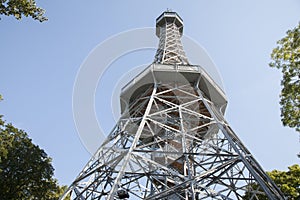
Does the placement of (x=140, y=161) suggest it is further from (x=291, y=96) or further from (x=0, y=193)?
(x=0, y=193)

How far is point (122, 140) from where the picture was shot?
14242mm

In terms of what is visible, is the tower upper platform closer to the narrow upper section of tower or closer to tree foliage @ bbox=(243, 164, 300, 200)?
the narrow upper section of tower

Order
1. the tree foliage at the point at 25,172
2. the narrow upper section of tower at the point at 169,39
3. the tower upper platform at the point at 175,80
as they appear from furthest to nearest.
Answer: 1. the narrow upper section of tower at the point at 169,39
2. the tower upper platform at the point at 175,80
3. the tree foliage at the point at 25,172

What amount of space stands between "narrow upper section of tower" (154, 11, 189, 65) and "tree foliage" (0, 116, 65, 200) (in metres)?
9.17

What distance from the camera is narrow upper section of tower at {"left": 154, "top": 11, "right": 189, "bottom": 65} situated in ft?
68.8

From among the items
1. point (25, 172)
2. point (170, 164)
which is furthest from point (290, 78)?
point (25, 172)

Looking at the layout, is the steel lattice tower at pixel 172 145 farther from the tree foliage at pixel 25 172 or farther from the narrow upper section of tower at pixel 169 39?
the tree foliage at pixel 25 172

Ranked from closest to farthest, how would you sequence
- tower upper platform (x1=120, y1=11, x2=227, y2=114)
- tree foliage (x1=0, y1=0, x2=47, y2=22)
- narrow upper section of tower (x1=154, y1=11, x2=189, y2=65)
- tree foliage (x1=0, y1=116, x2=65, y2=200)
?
1. tree foliage (x1=0, y1=0, x2=47, y2=22)
2. tree foliage (x1=0, y1=116, x2=65, y2=200)
3. tower upper platform (x1=120, y1=11, x2=227, y2=114)
4. narrow upper section of tower (x1=154, y1=11, x2=189, y2=65)

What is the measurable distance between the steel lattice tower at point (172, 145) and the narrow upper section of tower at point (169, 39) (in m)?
0.43

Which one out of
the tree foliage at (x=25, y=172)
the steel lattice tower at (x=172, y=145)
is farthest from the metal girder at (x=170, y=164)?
the tree foliage at (x=25, y=172)

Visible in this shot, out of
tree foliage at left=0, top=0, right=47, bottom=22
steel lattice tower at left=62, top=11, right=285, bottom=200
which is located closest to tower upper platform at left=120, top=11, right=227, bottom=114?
steel lattice tower at left=62, top=11, right=285, bottom=200

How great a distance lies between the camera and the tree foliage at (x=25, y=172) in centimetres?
1492

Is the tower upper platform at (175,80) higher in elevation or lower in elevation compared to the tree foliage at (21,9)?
higher

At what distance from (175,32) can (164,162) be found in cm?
1563
